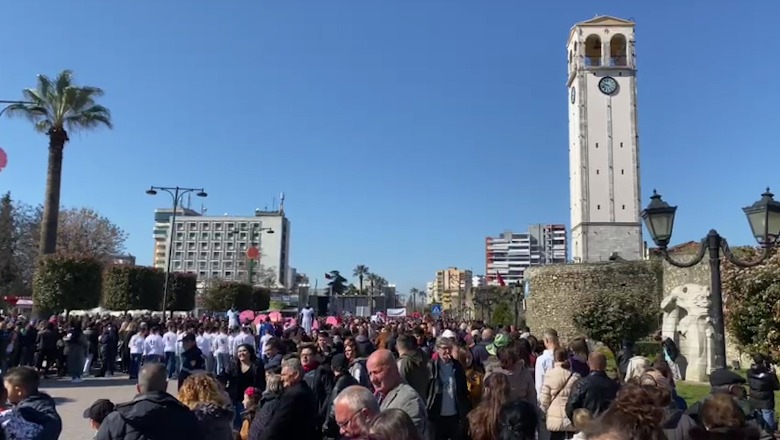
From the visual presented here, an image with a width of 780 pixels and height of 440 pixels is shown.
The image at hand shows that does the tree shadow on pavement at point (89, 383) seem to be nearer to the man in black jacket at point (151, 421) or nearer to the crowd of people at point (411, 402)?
the crowd of people at point (411, 402)

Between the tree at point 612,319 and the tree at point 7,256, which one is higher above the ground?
the tree at point 7,256

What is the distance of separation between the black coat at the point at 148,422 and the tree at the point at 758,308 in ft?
35.7

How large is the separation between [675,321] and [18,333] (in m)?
18.0

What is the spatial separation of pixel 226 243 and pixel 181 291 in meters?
112

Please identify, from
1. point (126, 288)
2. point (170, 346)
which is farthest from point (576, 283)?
point (170, 346)

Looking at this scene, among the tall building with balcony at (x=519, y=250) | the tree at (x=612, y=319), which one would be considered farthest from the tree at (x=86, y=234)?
the tall building with balcony at (x=519, y=250)

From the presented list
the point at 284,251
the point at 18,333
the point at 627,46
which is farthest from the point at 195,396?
the point at 284,251

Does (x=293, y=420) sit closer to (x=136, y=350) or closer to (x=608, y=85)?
(x=136, y=350)

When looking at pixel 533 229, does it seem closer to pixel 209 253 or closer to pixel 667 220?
pixel 209 253

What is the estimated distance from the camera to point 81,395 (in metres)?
14.1

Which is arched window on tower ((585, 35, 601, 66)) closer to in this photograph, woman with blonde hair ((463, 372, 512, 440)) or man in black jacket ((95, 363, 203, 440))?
woman with blonde hair ((463, 372, 512, 440))

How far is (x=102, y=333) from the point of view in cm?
1862

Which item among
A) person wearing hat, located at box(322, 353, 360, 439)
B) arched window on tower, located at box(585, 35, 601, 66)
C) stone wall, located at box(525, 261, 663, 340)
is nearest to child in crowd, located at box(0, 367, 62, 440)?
person wearing hat, located at box(322, 353, 360, 439)

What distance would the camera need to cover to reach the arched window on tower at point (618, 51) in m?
69.3
